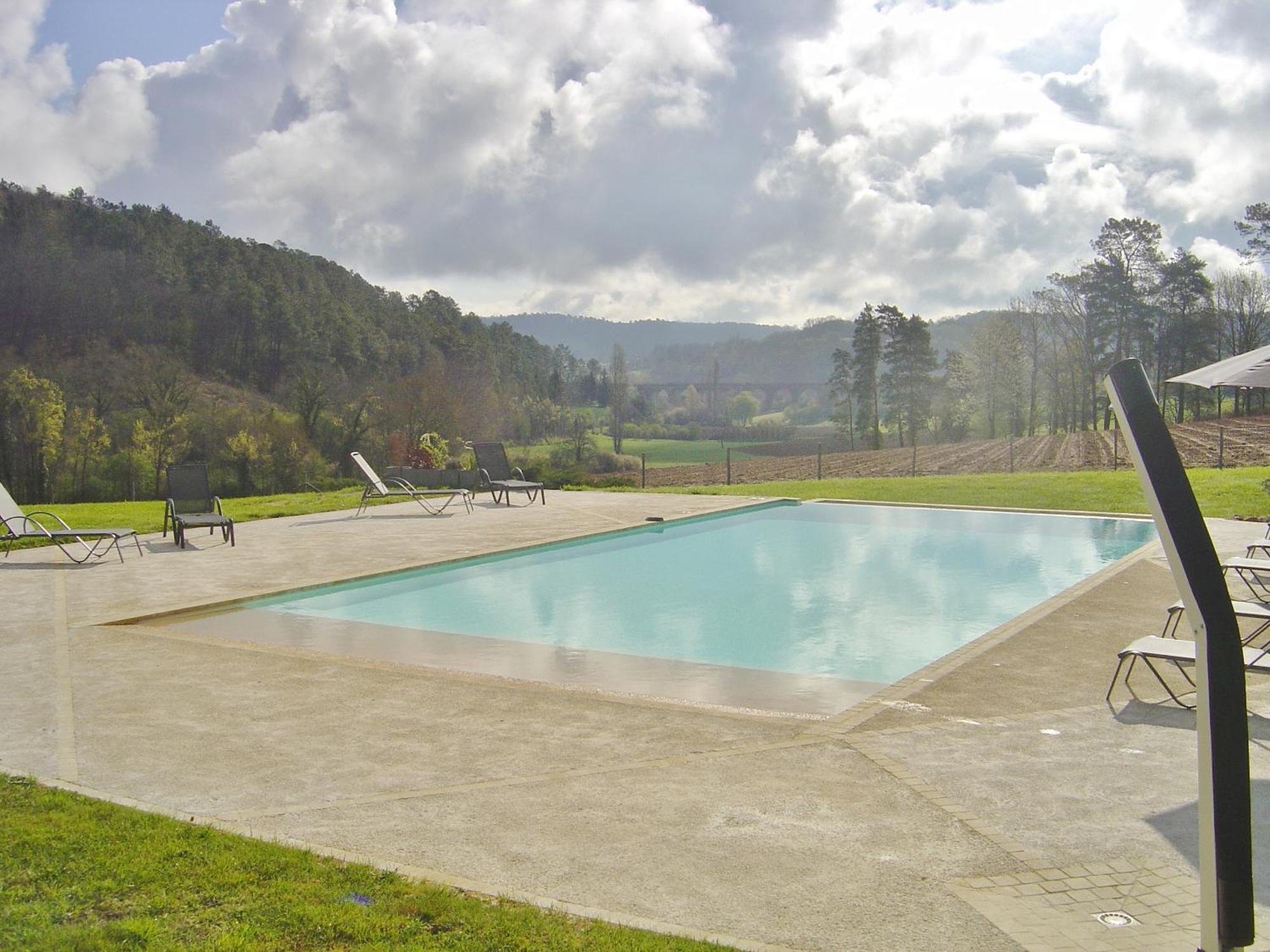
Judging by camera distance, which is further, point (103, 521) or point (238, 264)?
point (238, 264)

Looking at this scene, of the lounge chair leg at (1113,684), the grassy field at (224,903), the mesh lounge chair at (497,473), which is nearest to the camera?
the grassy field at (224,903)

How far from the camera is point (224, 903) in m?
2.70

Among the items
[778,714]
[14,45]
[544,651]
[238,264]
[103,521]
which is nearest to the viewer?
[778,714]

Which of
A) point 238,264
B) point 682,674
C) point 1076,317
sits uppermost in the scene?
point 238,264

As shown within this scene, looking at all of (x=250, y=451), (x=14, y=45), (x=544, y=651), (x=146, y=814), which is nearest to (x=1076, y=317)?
(x=250, y=451)

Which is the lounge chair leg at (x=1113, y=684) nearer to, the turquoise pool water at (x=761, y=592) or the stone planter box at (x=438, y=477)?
the turquoise pool water at (x=761, y=592)

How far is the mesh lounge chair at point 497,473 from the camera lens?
49.4ft

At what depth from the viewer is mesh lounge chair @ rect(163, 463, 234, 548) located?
35.6 ft

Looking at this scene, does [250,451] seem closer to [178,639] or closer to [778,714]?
Answer: [178,639]

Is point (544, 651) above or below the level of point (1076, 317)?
below

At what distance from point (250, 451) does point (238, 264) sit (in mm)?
21754

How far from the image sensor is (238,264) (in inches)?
2352

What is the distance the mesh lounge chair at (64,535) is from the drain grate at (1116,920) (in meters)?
9.11

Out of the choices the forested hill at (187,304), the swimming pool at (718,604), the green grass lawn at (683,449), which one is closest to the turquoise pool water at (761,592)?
the swimming pool at (718,604)
